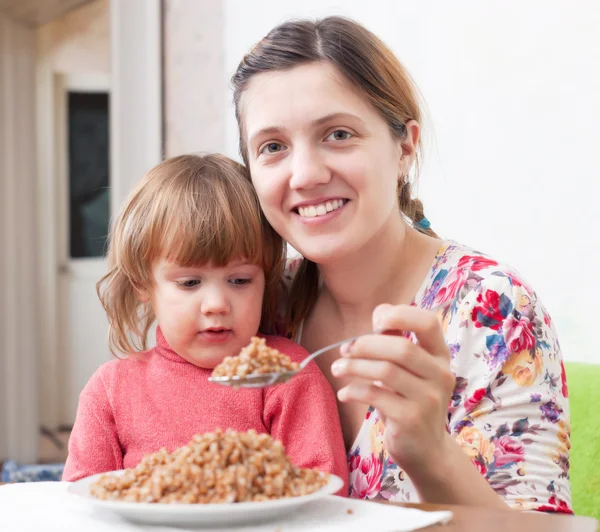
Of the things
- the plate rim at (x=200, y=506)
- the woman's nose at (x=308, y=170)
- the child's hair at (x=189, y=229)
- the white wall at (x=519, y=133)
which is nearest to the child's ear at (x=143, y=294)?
the child's hair at (x=189, y=229)

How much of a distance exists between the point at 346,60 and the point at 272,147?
7.1 inches

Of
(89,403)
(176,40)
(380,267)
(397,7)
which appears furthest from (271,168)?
(176,40)

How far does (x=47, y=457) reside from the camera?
5.45 m

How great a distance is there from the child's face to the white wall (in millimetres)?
1227

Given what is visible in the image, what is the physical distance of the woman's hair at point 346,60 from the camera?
1.43m

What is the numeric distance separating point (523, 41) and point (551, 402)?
1585mm

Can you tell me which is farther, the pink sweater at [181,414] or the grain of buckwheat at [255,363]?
the pink sweater at [181,414]

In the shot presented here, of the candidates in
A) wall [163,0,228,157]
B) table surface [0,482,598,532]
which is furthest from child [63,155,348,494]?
wall [163,0,228,157]

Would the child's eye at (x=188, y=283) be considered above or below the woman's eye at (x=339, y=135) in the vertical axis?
below

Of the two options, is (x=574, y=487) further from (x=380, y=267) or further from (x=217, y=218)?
(x=217, y=218)

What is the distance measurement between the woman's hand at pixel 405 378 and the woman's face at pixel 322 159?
0.44 m

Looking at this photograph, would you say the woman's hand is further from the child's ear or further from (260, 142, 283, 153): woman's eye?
the child's ear

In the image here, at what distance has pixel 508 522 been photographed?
0.87m

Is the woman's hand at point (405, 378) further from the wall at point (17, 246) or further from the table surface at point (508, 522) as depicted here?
the wall at point (17, 246)
